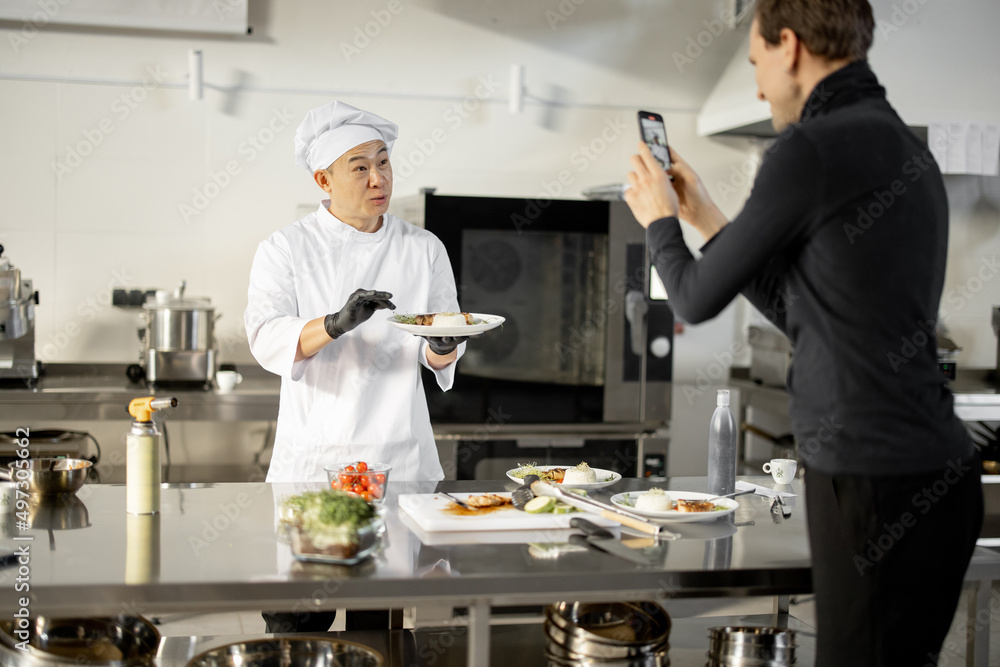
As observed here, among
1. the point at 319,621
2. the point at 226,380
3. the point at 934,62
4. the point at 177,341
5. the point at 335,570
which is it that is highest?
the point at 934,62

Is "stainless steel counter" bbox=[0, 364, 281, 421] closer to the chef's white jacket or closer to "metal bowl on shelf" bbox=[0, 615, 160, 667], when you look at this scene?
the chef's white jacket

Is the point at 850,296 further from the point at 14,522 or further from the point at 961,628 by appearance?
the point at 961,628

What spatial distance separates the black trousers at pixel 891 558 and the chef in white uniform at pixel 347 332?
1.06 metres

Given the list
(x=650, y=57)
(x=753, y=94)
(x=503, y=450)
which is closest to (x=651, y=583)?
(x=503, y=450)

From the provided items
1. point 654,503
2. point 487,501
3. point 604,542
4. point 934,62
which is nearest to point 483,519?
point 487,501

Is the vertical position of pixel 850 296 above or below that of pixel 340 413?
above

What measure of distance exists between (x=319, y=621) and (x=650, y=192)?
1.30m

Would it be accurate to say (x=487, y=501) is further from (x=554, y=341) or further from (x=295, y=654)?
(x=554, y=341)

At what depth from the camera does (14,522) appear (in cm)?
168

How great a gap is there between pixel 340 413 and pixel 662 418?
6.10ft

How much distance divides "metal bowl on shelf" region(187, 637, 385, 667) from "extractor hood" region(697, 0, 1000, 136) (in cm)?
294

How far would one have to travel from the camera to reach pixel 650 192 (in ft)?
5.21

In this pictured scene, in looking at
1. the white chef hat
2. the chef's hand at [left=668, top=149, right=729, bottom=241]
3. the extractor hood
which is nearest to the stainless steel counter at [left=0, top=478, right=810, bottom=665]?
the chef's hand at [left=668, top=149, right=729, bottom=241]

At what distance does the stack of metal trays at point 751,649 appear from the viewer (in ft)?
5.88
